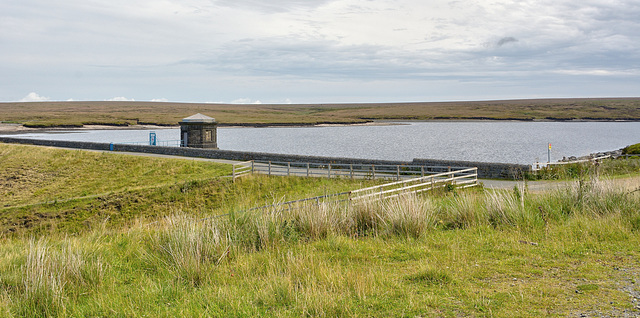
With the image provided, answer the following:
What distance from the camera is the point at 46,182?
32688 mm

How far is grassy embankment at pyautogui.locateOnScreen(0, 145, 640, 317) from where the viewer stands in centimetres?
570

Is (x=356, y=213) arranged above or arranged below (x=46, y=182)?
above

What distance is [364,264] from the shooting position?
7.36 metres

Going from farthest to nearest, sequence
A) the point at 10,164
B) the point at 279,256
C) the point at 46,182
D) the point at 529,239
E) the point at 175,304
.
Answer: the point at 10,164
the point at 46,182
the point at 529,239
the point at 279,256
the point at 175,304

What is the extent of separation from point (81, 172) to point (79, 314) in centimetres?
3132

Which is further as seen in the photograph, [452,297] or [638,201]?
[638,201]

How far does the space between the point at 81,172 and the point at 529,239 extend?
107 feet

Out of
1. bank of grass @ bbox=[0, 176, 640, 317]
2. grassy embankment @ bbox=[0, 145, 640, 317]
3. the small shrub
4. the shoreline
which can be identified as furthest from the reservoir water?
the small shrub

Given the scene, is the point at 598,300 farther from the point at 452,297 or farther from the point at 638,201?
the point at 638,201

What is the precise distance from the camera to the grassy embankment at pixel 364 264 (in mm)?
5699

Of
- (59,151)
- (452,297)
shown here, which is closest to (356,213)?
(452,297)

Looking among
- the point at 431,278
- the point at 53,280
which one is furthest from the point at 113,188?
the point at 431,278

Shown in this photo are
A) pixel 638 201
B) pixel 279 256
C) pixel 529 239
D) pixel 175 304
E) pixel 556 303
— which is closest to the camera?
pixel 556 303

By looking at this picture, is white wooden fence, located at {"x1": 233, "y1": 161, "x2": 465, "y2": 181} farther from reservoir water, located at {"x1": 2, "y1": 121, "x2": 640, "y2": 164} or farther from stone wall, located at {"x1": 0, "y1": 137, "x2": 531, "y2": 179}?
reservoir water, located at {"x1": 2, "y1": 121, "x2": 640, "y2": 164}
